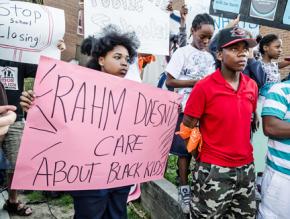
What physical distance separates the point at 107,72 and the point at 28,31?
112cm

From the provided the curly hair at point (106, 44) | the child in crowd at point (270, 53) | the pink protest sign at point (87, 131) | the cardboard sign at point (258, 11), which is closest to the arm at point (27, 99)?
the pink protest sign at point (87, 131)

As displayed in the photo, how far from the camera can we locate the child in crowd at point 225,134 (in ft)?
7.57

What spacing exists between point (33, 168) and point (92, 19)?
1662 millimetres

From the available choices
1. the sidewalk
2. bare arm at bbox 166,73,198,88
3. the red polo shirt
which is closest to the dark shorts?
bare arm at bbox 166,73,198,88

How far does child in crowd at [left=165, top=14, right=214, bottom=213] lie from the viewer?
3076 mm

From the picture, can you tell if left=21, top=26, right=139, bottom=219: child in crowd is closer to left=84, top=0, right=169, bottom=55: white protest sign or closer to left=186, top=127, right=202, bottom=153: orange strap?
left=186, top=127, right=202, bottom=153: orange strap

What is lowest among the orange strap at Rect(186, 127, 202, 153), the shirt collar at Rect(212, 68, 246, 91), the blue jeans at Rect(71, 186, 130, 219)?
the blue jeans at Rect(71, 186, 130, 219)

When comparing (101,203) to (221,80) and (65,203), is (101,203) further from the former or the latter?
(65,203)

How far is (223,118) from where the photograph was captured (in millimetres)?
2305

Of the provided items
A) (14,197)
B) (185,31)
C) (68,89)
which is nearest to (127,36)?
(68,89)

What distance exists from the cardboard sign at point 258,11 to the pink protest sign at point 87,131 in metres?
1.30

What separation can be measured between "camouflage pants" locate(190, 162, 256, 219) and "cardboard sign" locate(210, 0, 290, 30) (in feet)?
4.98

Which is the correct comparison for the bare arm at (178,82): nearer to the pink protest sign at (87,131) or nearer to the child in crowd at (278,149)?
the pink protest sign at (87,131)

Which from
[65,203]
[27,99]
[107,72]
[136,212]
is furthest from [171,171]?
[27,99]
